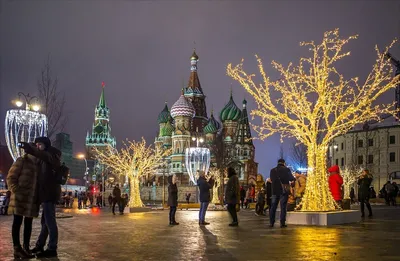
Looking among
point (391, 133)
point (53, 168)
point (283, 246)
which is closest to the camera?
point (53, 168)

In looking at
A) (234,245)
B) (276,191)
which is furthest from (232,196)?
(234,245)

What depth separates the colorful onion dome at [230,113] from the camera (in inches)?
4476

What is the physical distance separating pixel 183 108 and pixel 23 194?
10202cm

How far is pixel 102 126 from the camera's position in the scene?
172000mm

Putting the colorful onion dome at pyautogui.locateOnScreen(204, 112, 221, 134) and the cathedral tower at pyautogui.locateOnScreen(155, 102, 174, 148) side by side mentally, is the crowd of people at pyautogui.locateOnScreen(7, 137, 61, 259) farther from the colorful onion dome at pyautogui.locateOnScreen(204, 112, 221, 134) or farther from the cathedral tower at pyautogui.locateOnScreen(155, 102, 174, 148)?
the cathedral tower at pyautogui.locateOnScreen(155, 102, 174, 148)

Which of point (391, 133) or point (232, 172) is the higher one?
point (391, 133)

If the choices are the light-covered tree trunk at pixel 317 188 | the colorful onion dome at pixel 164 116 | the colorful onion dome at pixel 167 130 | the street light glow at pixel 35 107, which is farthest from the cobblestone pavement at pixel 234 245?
the colorful onion dome at pixel 164 116

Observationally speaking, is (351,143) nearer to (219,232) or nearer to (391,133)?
(391,133)

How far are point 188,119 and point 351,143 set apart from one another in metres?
41.4

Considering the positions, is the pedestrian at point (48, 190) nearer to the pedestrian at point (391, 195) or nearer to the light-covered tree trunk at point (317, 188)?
the light-covered tree trunk at point (317, 188)

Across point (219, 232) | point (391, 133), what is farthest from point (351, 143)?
point (219, 232)

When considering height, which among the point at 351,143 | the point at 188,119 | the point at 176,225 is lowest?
the point at 176,225

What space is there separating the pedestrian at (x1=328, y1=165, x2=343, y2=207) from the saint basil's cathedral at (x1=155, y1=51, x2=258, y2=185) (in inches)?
3190

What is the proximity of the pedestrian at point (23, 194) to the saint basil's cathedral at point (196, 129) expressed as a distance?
89527 millimetres
